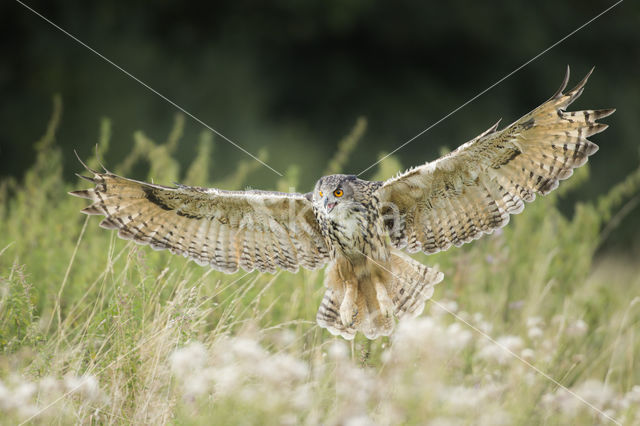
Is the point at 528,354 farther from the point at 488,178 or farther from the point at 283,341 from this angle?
the point at 283,341

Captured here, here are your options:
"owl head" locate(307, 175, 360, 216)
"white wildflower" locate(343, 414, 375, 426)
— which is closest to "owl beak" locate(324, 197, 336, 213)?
"owl head" locate(307, 175, 360, 216)

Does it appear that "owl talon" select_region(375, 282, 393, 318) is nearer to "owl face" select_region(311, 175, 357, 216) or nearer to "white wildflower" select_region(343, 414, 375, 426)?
"owl face" select_region(311, 175, 357, 216)

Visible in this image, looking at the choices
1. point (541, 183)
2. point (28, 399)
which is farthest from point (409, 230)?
point (28, 399)

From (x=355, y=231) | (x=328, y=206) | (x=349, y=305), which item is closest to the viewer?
(x=328, y=206)

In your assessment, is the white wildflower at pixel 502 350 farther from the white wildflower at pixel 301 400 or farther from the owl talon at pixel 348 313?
the white wildflower at pixel 301 400

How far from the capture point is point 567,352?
3785 mm

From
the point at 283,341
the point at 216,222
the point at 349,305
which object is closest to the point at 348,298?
the point at 349,305

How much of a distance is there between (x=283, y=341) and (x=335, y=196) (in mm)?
727

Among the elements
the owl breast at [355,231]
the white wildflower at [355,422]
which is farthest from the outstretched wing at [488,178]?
the white wildflower at [355,422]

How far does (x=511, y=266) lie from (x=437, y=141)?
5190mm

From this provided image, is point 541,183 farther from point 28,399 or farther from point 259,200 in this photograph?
point 28,399

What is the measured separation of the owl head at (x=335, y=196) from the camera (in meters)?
3.23

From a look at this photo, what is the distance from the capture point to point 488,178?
329cm

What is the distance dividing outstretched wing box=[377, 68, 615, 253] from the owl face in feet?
0.56
